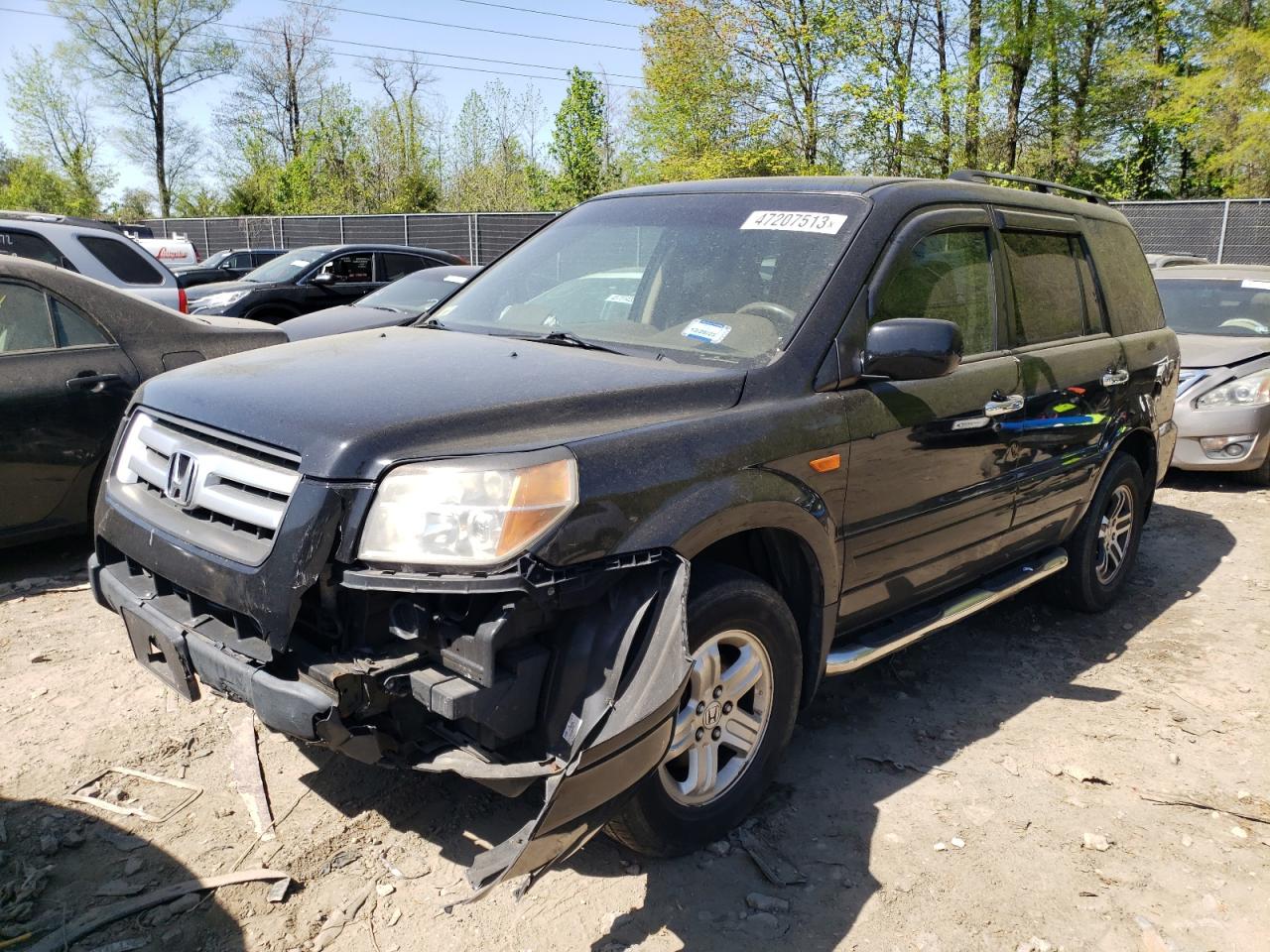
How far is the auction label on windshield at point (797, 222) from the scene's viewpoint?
3.39 m

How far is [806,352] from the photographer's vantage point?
10.2 ft

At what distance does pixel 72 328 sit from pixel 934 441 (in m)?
4.32

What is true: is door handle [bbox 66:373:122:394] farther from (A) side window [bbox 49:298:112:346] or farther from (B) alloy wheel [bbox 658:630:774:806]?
(B) alloy wheel [bbox 658:630:774:806]

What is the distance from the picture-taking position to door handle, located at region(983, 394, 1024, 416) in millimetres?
3762

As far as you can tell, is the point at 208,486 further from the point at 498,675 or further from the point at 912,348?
the point at 912,348

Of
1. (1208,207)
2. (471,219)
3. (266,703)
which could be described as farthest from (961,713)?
(471,219)

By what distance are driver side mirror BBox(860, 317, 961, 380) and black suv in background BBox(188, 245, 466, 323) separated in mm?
10629

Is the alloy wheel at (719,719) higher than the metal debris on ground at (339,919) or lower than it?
higher

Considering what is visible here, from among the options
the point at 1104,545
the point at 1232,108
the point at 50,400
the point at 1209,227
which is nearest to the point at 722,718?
the point at 1104,545

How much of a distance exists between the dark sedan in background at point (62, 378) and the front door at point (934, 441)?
12.5 feet

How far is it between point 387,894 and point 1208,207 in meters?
19.3

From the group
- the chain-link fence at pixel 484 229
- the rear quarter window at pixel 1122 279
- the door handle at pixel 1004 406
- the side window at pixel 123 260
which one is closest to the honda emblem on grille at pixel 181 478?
the door handle at pixel 1004 406

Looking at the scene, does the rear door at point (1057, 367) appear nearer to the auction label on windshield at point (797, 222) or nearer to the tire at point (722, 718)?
the auction label on windshield at point (797, 222)

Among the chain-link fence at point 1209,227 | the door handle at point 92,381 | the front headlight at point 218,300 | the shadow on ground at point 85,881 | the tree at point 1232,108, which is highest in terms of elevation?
the tree at point 1232,108
